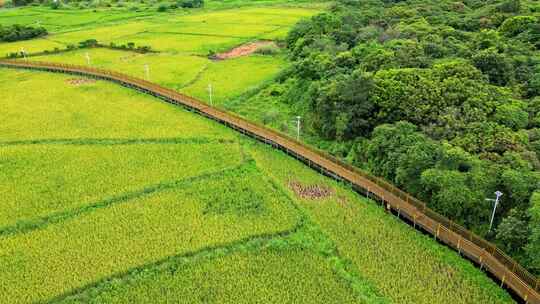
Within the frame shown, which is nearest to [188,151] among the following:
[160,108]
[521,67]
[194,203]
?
[194,203]

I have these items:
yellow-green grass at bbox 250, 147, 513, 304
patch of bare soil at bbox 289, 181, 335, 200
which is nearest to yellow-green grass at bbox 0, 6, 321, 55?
patch of bare soil at bbox 289, 181, 335, 200

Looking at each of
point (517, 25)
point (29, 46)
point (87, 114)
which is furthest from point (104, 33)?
point (517, 25)

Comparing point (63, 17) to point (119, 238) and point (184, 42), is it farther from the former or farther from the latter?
point (119, 238)

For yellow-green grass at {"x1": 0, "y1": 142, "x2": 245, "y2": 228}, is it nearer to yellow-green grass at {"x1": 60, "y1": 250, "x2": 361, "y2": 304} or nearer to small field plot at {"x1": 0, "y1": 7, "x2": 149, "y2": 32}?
yellow-green grass at {"x1": 60, "y1": 250, "x2": 361, "y2": 304}

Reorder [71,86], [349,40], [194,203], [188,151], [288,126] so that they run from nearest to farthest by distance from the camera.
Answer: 1. [194,203]
2. [188,151]
3. [288,126]
4. [71,86]
5. [349,40]

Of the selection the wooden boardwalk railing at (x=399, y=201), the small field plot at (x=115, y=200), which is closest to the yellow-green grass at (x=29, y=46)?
the small field plot at (x=115, y=200)

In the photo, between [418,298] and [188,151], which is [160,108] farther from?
[418,298]
